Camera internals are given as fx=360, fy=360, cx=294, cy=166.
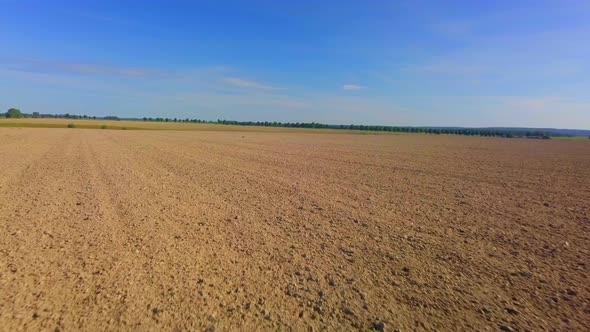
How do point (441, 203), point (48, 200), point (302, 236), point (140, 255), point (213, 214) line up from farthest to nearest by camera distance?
point (441, 203) → point (48, 200) → point (213, 214) → point (302, 236) → point (140, 255)

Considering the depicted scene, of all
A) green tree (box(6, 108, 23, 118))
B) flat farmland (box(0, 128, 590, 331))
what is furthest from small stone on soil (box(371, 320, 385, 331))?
green tree (box(6, 108, 23, 118))

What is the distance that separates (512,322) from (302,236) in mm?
3545

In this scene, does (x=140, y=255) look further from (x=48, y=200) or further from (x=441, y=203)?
(x=441, y=203)

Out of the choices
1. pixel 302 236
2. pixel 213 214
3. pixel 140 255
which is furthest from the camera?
pixel 213 214

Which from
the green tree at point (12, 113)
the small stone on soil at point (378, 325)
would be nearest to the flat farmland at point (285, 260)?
the small stone on soil at point (378, 325)

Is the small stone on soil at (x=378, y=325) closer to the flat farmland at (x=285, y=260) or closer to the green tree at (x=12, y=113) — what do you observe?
the flat farmland at (x=285, y=260)

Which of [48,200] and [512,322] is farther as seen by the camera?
[48,200]

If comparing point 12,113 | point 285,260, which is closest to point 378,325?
point 285,260

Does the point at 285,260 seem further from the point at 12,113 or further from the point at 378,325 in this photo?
the point at 12,113

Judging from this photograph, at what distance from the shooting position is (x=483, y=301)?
4348 mm

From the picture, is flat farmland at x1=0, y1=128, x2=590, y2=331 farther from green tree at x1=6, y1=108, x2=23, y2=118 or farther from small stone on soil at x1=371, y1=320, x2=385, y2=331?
green tree at x1=6, y1=108, x2=23, y2=118

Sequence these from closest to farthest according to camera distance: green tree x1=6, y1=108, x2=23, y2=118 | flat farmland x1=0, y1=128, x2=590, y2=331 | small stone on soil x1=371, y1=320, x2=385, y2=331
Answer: small stone on soil x1=371, y1=320, x2=385, y2=331 < flat farmland x1=0, y1=128, x2=590, y2=331 < green tree x1=6, y1=108, x2=23, y2=118

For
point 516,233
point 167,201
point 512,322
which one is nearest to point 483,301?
point 512,322

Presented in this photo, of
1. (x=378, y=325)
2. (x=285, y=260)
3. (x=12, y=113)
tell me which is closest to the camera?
(x=378, y=325)
